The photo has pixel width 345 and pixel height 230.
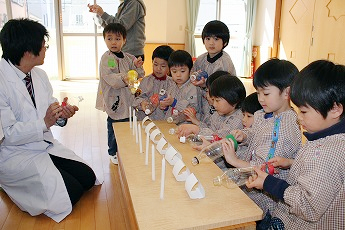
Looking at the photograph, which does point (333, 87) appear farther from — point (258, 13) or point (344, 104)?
point (258, 13)

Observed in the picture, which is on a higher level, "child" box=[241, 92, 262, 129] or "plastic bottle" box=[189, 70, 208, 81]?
"plastic bottle" box=[189, 70, 208, 81]

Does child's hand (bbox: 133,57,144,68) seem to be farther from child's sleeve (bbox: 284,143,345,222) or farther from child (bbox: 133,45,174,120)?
child's sleeve (bbox: 284,143,345,222)

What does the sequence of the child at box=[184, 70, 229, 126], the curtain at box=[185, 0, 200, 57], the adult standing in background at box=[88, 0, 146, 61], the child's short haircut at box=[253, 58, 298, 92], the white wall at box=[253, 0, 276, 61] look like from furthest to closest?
the curtain at box=[185, 0, 200, 57]
the white wall at box=[253, 0, 276, 61]
the adult standing in background at box=[88, 0, 146, 61]
the child at box=[184, 70, 229, 126]
the child's short haircut at box=[253, 58, 298, 92]

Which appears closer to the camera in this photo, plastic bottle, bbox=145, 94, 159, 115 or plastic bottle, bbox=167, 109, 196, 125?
plastic bottle, bbox=167, 109, 196, 125

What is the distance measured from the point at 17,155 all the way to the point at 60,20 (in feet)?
19.2

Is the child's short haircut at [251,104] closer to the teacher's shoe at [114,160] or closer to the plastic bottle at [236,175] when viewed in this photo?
the plastic bottle at [236,175]

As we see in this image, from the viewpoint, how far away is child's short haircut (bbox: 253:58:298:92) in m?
1.45

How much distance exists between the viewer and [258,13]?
26.2ft

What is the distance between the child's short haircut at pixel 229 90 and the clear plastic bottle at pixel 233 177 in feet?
1.88

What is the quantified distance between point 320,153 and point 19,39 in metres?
1.96

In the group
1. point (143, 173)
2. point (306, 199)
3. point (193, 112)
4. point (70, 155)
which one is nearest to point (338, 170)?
point (306, 199)

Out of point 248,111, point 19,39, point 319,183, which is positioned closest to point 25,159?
point 19,39

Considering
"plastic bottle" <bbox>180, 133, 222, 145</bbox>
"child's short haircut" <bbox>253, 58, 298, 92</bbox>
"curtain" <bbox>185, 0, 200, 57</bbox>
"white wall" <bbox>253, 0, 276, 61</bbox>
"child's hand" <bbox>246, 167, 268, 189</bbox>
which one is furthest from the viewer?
"curtain" <bbox>185, 0, 200, 57</bbox>

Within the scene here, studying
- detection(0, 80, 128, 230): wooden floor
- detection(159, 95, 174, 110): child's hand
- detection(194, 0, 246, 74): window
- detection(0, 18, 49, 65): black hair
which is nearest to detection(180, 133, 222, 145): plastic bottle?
detection(159, 95, 174, 110): child's hand
